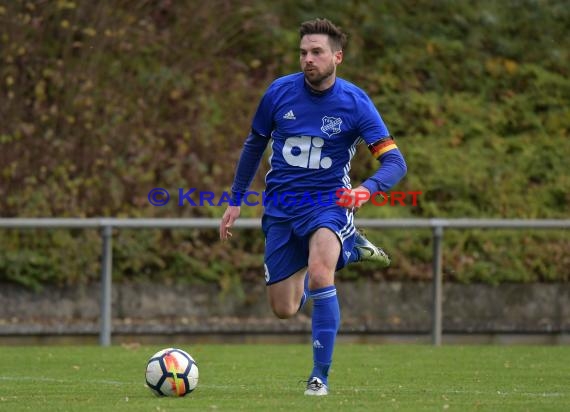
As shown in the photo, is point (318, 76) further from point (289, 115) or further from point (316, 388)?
point (316, 388)

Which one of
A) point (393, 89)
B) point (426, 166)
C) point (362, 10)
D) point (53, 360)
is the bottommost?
point (53, 360)

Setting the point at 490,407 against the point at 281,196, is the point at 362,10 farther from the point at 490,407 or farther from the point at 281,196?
the point at 490,407

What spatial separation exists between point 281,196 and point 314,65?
89 centimetres

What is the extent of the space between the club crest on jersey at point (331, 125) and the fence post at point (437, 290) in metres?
5.34

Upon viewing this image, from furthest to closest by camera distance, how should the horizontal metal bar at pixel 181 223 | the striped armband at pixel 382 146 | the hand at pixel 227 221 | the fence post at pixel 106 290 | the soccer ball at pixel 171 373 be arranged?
the fence post at pixel 106 290, the horizontal metal bar at pixel 181 223, the hand at pixel 227 221, the striped armband at pixel 382 146, the soccer ball at pixel 171 373

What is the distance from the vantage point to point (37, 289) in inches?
562

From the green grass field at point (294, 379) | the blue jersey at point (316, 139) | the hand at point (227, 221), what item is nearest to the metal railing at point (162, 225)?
the green grass field at point (294, 379)

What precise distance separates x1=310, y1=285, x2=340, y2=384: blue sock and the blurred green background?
22.4 ft

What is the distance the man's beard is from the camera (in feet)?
27.1

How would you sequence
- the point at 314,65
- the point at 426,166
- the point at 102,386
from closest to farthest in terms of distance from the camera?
the point at 314,65 → the point at 102,386 → the point at 426,166

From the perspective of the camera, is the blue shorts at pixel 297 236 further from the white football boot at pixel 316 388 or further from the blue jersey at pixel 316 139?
the white football boot at pixel 316 388

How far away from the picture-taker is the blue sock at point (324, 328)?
25.9ft

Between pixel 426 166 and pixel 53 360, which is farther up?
pixel 426 166

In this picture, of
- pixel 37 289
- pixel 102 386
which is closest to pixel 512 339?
pixel 37 289
